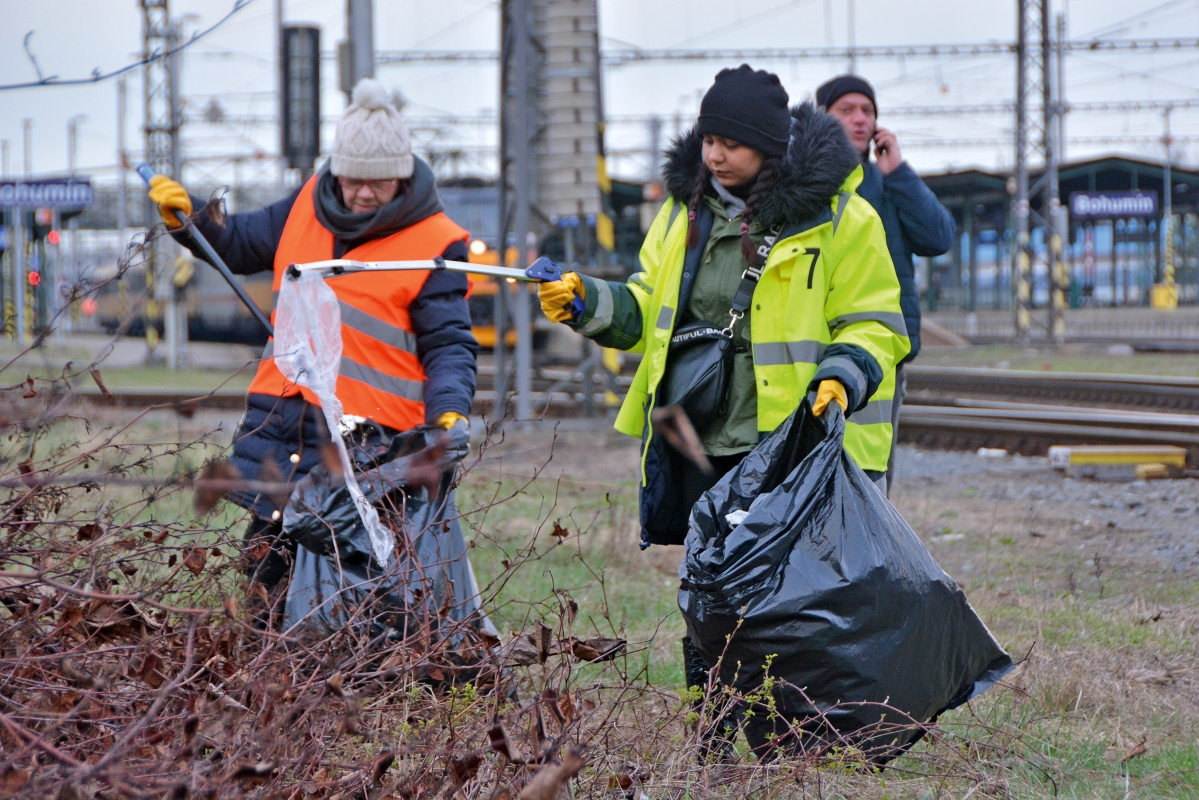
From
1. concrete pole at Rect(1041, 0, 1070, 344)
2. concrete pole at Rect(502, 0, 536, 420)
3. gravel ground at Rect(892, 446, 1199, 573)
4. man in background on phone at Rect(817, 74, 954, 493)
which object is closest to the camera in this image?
man in background on phone at Rect(817, 74, 954, 493)

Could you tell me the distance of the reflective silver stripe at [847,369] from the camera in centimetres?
316

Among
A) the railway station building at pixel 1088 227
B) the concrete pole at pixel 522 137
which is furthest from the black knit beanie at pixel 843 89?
the railway station building at pixel 1088 227

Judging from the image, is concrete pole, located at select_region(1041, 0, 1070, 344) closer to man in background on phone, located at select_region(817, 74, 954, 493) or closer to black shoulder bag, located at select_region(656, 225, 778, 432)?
man in background on phone, located at select_region(817, 74, 954, 493)

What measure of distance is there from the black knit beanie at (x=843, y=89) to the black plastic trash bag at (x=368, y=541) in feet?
6.12

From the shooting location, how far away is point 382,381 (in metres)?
3.70

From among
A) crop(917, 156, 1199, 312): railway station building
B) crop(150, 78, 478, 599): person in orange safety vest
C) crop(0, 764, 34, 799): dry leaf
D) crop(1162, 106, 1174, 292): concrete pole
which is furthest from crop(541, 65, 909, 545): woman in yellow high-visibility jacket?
crop(1162, 106, 1174, 292): concrete pole

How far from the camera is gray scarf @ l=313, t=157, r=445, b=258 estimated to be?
3666 mm

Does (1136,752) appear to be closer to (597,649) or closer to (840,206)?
(597,649)

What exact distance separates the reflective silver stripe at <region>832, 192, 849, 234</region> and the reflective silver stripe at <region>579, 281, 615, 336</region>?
62 centimetres

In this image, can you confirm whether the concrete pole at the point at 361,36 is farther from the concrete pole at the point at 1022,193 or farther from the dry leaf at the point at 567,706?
the concrete pole at the point at 1022,193

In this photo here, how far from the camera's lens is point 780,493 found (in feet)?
9.87

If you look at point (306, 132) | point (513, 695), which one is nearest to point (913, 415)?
point (306, 132)

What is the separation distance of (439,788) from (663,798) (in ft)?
1.86

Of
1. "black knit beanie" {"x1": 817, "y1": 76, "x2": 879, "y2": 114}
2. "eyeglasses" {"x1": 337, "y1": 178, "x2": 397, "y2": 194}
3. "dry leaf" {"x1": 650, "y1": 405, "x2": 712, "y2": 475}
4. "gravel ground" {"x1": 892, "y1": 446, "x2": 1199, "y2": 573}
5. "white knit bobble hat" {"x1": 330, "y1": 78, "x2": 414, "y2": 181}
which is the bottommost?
"gravel ground" {"x1": 892, "y1": 446, "x2": 1199, "y2": 573}
